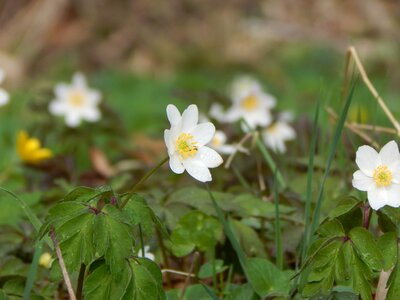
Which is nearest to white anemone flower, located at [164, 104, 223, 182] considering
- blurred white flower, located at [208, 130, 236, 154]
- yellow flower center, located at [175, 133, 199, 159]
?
yellow flower center, located at [175, 133, 199, 159]

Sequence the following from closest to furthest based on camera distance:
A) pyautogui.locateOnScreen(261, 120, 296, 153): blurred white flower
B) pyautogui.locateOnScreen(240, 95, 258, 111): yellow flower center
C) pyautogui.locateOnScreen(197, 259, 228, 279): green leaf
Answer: pyautogui.locateOnScreen(197, 259, 228, 279): green leaf < pyautogui.locateOnScreen(261, 120, 296, 153): blurred white flower < pyautogui.locateOnScreen(240, 95, 258, 111): yellow flower center

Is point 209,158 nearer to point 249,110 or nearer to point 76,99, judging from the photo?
point 249,110

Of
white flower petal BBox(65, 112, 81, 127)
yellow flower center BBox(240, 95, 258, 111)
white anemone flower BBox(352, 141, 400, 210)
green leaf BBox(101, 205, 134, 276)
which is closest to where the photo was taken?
green leaf BBox(101, 205, 134, 276)

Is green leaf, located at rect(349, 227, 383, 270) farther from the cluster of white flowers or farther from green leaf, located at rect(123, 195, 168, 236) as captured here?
the cluster of white flowers

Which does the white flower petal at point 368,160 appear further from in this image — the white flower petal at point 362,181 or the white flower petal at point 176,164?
the white flower petal at point 176,164

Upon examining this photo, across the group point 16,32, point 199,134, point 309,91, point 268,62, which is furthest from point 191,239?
point 16,32

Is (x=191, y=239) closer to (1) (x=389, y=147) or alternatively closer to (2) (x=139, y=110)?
(1) (x=389, y=147)
